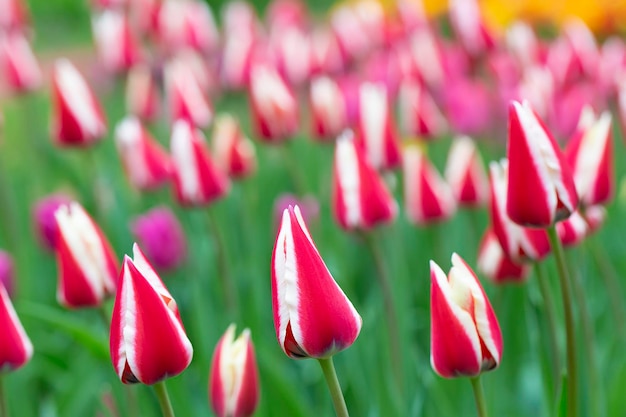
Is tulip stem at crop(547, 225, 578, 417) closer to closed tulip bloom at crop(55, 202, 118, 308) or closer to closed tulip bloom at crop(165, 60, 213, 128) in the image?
closed tulip bloom at crop(55, 202, 118, 308)

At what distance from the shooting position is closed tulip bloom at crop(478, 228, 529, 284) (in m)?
1.34

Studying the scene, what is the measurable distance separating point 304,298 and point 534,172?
1.01 feet

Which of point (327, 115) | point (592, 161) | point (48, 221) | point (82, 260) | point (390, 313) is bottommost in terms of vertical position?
point (48, 221)

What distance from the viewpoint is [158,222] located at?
2.00 meters

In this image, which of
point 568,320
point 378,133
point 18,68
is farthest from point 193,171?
point 18,68

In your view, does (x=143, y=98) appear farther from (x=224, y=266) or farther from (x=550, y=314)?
(x=550, y=314)

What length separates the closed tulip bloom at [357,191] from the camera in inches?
52.4

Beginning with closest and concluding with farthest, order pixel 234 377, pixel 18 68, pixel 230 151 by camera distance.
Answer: pixel 234 377 → pixel 230 151 → pixel 18 68

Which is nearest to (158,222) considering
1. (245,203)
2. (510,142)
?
(245,203)

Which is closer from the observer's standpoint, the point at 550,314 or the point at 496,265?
the point at 550,314

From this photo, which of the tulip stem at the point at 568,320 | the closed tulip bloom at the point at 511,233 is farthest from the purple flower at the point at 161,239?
the tulip stem at the point at 568,320

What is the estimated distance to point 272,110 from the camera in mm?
2059

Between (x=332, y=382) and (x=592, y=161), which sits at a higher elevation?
(x=592, y=161)

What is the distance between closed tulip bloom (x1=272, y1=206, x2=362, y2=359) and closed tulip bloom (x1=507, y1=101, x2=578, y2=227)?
0.81 ft
